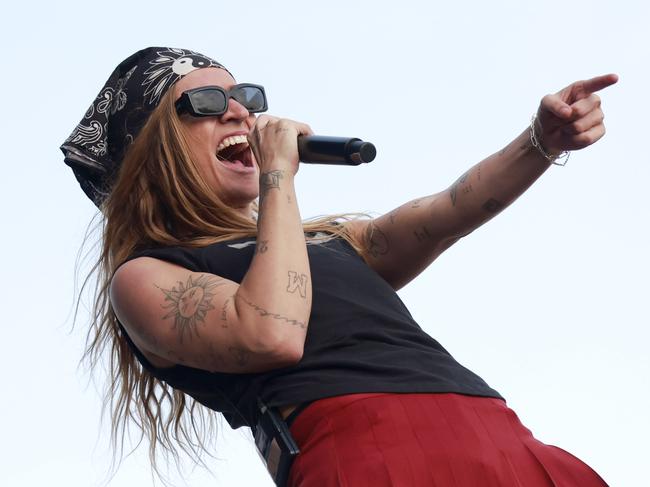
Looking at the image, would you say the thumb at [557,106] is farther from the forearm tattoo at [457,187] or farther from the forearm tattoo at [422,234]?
the forearm tattoo at [422,234]

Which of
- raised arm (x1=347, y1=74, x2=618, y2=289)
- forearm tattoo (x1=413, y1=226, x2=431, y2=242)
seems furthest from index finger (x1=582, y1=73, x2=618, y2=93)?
forearm tattoo (x1=413, y1=226, x2=431, y2=242)

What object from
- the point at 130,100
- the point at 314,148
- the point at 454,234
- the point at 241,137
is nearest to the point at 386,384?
the point at 314,148

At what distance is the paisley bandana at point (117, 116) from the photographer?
3.47 metres

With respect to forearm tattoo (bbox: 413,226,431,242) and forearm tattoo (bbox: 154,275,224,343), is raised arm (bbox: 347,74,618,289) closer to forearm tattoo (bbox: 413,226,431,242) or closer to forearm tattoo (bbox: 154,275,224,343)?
forearm tattoo (bbox: 413,226,431,242)

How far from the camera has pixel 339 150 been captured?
276 centimetres

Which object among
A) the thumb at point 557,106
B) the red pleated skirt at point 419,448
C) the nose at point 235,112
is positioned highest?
the thumb at point 557,106

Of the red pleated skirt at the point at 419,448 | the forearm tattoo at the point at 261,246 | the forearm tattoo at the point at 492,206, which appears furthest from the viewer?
the forearm tattoo at the point at 492,206

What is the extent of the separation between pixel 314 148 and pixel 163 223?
59cm

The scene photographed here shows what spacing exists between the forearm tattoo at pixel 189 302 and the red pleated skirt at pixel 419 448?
336mm

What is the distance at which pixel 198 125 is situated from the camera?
334 centimetres

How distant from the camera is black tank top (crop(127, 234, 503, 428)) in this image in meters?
2.61

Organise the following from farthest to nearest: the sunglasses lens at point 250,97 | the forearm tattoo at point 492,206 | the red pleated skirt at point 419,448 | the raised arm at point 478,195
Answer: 1. the sunglasses lens at point 250,97
2. the forearm tattoo at point 492,206
3. the raised arm at point 478,195
4. the red pleated skirt at point 419,448

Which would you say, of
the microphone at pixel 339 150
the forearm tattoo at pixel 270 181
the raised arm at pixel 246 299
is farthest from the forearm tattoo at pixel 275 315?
the microphone at pixel 339 150

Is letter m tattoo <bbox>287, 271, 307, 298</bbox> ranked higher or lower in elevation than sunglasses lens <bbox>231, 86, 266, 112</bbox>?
lower
